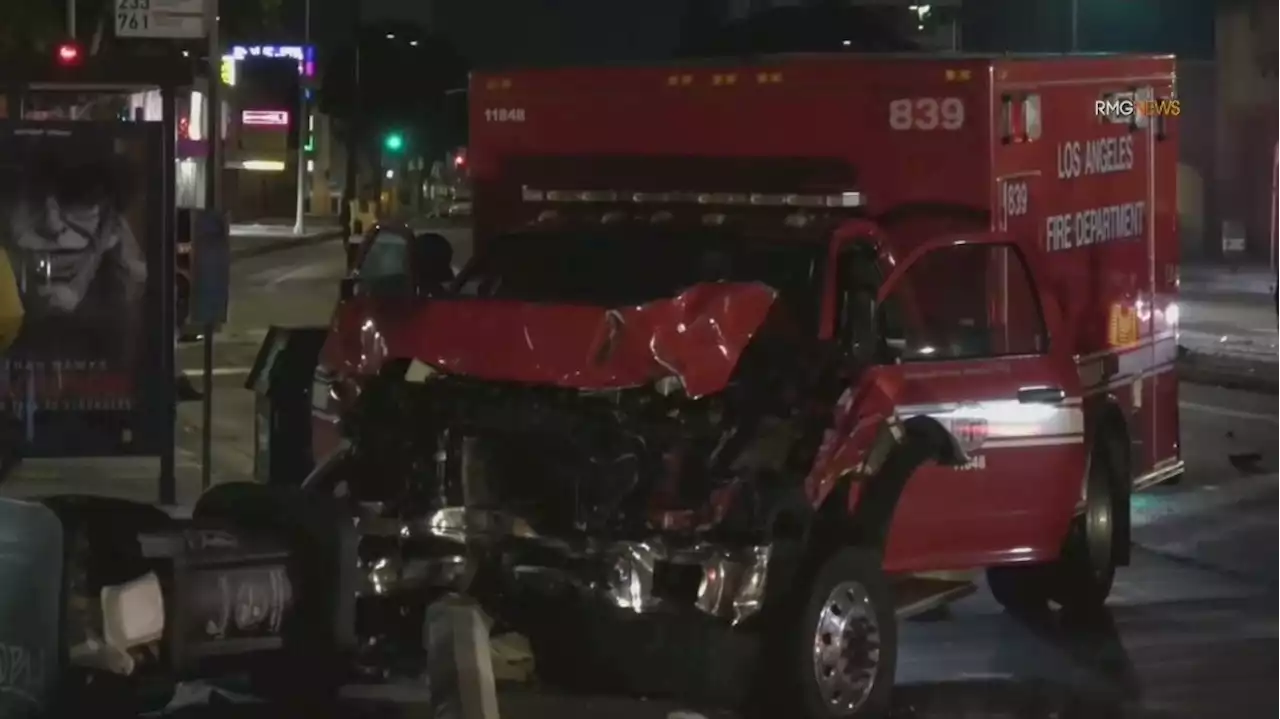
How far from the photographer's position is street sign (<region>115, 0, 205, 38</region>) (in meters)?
13.7

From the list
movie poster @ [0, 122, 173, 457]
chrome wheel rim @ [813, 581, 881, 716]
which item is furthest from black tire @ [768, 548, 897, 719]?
movie poster @ [0, 122, 173, 457]

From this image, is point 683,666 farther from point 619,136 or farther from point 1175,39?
point 1175,39

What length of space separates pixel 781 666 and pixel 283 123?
7038 centimetres

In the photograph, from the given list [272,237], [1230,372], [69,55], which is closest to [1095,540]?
[69,55]

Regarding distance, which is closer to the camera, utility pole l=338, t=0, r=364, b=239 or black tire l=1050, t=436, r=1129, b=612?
black tire l=1050, t=436, r=1129, b=612

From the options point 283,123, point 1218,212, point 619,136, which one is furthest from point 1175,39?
point 619,136

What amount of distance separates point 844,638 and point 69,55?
21.0 feet

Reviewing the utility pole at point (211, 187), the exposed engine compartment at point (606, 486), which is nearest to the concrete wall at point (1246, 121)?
the utility pole at point (211, 187)

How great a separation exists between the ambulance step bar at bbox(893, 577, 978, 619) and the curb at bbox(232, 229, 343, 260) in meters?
39.7

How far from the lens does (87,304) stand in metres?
12.5

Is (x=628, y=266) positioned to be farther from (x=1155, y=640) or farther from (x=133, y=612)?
(x=133, y=612)

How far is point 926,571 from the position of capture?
9586 millimetres

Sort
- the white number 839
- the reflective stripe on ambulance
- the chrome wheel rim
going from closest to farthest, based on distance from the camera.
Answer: the chrome wheel rim
the reflective stripe on ambulance
the white number 839

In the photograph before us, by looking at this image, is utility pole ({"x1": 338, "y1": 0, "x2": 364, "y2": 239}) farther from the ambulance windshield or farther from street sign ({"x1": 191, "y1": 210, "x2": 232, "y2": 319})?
the ambulance windshield
